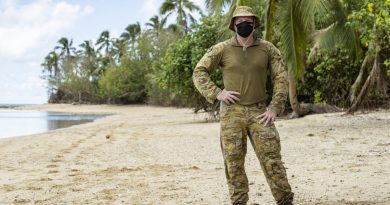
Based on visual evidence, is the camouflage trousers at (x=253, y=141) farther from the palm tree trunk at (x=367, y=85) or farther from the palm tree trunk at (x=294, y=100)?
the palm tree trunk at (x=294, y=100)

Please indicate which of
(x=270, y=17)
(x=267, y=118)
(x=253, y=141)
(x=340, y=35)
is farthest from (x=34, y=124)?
(x=267, y=118)

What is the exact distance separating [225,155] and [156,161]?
5.69 meters

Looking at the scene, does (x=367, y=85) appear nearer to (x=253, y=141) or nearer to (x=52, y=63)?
(x=253, y=141)

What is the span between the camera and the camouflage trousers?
4613mm

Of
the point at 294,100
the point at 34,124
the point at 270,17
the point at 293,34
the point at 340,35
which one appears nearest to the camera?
the point at 293,34

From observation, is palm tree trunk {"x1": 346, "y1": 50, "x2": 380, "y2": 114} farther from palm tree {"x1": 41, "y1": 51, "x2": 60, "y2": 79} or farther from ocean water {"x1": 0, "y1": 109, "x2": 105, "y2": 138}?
palm tree {"x1": 41, "y1": 51, "x2": 60, "y2": 79}

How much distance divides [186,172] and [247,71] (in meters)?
4.11

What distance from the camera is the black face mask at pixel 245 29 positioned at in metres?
4.66

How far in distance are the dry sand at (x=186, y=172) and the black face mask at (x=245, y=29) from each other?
6.69 ft

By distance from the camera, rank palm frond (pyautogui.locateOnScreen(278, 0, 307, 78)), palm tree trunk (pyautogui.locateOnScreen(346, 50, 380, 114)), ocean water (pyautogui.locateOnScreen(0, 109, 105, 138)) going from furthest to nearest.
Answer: ocean water (pyautogui.locateOnScreen(0, 109, 105, 138)) < palm tree trunk (pyautogui.locateOnScreen(346, 50, 380, 114)) < palm frond (pyautogui.locateOnScreen(278, 0, 307, 78))

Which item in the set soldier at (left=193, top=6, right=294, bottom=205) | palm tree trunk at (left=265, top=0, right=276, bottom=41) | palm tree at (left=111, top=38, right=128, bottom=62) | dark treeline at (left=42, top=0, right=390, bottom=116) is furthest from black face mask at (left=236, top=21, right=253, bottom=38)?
palm tree at (left=111, top=38, right=128, bottom=62)

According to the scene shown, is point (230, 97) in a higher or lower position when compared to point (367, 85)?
lower

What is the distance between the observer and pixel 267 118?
4.60 m

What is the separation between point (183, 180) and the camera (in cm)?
757
